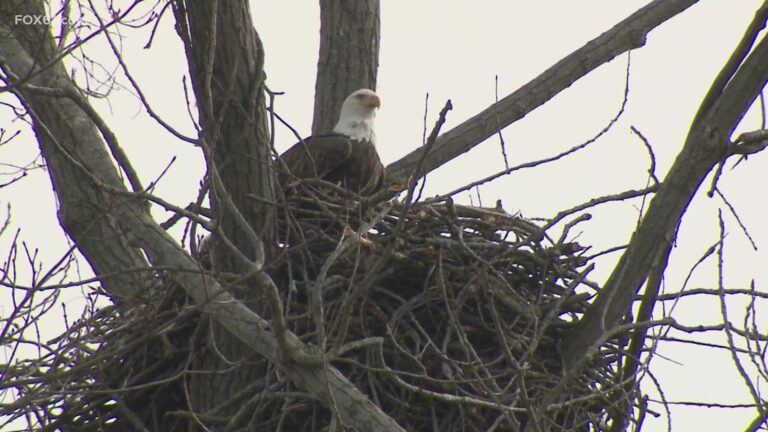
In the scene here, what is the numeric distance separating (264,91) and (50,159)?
177cm

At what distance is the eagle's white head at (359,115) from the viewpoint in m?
6.34

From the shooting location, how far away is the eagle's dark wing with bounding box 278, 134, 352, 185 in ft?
19.7

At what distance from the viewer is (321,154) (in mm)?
6086

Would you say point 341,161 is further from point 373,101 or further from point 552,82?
point 552,82

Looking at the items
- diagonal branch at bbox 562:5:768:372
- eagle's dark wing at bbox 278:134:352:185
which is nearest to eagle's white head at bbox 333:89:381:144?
eagle's dark wing at bbox 278:134:352:185

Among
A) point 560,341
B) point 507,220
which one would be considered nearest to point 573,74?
point 507,220

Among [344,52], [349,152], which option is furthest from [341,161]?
[344,52]

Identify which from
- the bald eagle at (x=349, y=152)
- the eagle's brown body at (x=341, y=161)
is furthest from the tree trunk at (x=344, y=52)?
the eagle's brown body at (x=341, y=161)

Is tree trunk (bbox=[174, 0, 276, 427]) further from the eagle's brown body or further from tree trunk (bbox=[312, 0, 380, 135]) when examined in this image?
tree trunk (bbox=[312, 0, 380, 135])

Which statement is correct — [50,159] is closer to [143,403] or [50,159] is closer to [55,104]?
[55,104]

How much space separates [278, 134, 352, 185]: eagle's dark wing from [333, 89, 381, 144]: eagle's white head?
13 cm

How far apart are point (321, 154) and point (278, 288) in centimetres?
117

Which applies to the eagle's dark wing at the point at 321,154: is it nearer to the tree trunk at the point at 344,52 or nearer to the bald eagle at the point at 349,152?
the bald eagle at the point at 349,152

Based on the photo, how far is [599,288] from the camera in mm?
5020
